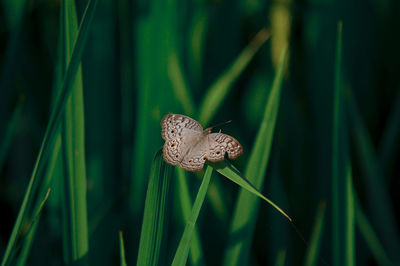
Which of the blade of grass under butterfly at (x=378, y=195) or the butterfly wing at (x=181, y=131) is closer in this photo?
the butterfly wing at (x=181, y=131)

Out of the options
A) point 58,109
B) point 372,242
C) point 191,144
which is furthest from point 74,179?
point 372,242

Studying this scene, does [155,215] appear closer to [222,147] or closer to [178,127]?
[222,147]

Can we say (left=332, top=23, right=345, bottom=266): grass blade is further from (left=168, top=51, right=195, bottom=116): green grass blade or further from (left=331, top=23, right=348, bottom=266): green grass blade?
(left=168, top=51, right=195, bottom=116): green grass blade

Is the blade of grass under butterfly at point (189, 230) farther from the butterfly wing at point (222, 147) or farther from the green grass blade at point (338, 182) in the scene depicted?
the green grass blade at point (338, 182)

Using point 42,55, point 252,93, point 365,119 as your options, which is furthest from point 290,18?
point 42,55

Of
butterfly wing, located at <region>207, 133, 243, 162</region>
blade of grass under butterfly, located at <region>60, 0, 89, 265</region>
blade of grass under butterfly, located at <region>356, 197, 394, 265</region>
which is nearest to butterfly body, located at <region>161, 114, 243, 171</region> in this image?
butterfly wing, located at <region>207, 133, 243, 162</region>

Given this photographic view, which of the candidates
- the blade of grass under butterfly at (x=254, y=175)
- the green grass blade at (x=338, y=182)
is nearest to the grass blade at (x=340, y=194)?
the green grass blade at (x=338, y=182)

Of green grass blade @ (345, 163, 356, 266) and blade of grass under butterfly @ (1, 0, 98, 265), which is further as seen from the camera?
green grass blade @ (345, 163, 356, 266)

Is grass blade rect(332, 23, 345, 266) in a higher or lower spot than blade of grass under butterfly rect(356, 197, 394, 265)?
higher

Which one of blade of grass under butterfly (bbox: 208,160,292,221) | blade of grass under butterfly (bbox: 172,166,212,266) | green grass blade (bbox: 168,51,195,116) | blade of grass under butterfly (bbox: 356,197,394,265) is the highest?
green grass blade (bbox: 168,51,195,116)
